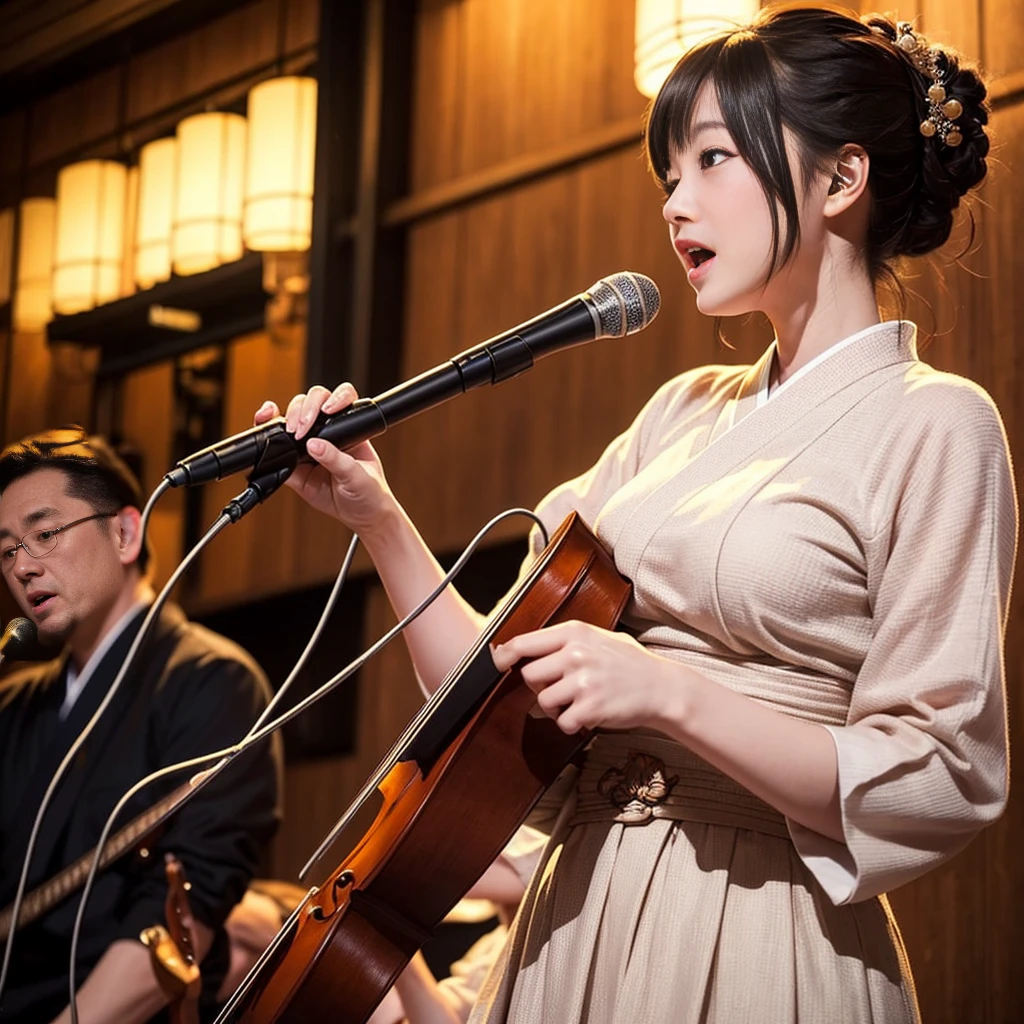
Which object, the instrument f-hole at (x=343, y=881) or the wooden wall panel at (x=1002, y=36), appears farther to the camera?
the wooden wall panel at (x=1002, y=36)

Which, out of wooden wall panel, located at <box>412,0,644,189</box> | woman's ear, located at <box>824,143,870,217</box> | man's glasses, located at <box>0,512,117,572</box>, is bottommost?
man's glasses, located at <box>0,512,117,572</box>

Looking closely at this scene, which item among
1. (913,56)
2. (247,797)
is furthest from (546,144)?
(913,56)

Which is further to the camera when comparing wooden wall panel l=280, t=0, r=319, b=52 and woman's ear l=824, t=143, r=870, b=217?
wooden wall panel l=280, t=0, r=319, b=52

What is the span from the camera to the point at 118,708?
263cm

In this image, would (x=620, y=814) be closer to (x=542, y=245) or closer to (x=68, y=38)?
(x=542, y=245)

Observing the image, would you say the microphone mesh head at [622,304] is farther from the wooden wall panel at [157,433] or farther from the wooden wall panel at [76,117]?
the wooden wall panel at [76,117]

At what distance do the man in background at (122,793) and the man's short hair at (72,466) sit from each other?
49 cm

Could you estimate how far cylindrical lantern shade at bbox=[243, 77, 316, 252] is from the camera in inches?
175

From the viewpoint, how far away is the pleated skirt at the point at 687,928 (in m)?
1.48

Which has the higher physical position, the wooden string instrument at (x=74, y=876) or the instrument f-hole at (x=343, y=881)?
the instrument f-hole at (x=343, y=881)

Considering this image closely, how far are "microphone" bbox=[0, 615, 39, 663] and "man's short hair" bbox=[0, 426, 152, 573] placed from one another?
Answer: 138 millimetres

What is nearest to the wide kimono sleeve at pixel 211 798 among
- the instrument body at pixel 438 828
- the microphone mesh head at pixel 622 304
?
the instrument body at pixel 438 828

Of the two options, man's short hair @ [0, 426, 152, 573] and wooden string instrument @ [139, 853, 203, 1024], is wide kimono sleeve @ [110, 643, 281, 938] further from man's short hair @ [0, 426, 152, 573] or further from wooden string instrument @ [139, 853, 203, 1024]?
man's short hair @ [0, 426, 152, 573]

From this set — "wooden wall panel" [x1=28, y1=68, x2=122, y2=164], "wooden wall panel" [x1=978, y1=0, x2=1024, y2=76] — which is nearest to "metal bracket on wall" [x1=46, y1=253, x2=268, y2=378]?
"wooden wall panel" [x1=28, y1=68, x2=122, y2=164]
